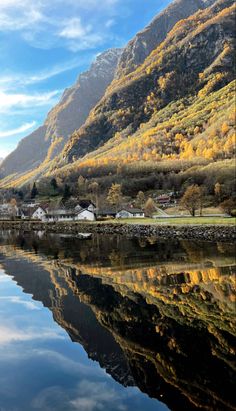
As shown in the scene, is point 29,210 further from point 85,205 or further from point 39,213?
point 85,205

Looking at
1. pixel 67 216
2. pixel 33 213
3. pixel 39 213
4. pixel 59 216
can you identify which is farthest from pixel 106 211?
pixel 33 213

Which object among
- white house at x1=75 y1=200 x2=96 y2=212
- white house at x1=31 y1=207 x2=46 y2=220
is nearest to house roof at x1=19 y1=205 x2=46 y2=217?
white house at x1=31 y1=207 x2=46 y2=220

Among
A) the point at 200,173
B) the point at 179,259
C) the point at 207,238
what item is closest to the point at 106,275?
the point at 179,259

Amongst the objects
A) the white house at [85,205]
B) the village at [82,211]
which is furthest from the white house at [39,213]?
the white house at [85,205]

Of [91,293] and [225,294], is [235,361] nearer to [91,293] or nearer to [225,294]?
[225,294]

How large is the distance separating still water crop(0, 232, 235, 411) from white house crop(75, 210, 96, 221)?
109832 mm

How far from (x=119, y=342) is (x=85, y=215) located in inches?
5125

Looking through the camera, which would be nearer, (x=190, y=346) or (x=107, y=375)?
(x=107, y=375)

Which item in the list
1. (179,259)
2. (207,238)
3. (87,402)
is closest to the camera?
(87,402)

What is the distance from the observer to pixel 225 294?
24703 millimetres

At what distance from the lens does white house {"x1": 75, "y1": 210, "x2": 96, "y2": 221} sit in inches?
5699

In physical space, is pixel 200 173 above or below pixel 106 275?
above

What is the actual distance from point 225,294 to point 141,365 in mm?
10492

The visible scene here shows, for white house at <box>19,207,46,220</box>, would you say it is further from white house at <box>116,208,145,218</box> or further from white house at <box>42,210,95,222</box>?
white house at <box>116,208,145,218</box>
